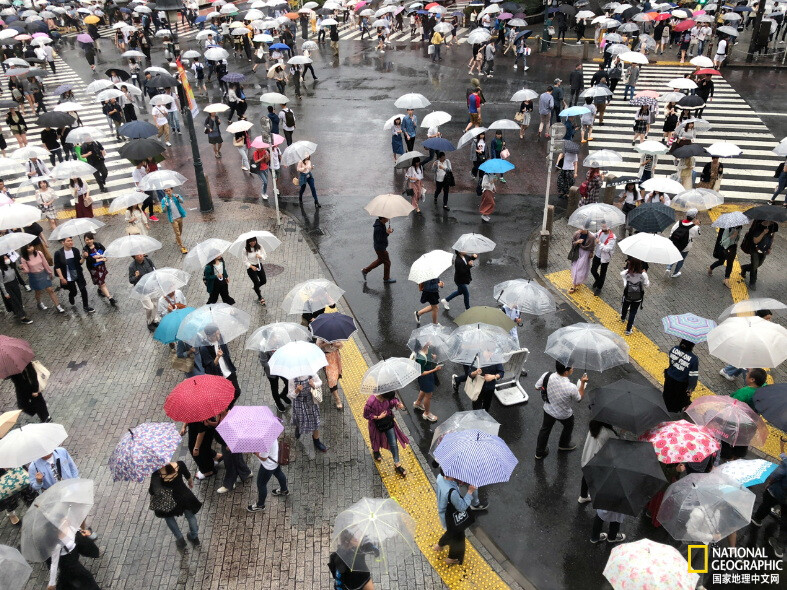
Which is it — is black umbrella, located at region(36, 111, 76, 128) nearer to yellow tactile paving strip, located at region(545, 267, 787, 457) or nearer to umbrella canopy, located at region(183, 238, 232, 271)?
umbrella canopy, located at region(183, 238, 232, 271)

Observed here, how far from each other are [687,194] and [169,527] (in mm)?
11868

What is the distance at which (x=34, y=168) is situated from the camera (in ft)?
55.0

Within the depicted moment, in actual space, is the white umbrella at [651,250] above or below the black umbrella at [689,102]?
below

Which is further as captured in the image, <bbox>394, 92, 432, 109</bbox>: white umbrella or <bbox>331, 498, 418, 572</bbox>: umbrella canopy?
<bbox>394, 92, 432, 109</bbox>: white umbrella

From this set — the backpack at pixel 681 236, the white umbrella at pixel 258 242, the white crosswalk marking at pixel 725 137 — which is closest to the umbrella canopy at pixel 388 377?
the white umbrella at pixel 258 242

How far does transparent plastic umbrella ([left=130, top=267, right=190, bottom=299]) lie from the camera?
425 inches

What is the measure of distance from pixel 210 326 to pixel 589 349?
5555mm

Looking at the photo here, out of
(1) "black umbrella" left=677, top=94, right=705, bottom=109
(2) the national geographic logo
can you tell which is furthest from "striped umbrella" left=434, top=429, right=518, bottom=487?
(1) "black umbrella" left=677, top=94, right=705, bottom=109

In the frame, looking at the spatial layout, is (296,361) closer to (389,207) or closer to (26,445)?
(26,445)

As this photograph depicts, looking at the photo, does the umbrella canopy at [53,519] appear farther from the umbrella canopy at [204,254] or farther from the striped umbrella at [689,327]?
the striped umbrella at [689,327]

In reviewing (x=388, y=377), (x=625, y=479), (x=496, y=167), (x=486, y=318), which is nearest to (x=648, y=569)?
(x=625, y=479)

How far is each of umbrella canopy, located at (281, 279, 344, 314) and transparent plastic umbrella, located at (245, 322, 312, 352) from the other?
0.76 meters

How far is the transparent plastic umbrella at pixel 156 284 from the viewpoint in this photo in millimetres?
10797

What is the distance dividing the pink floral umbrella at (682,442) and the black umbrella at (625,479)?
0.40m
